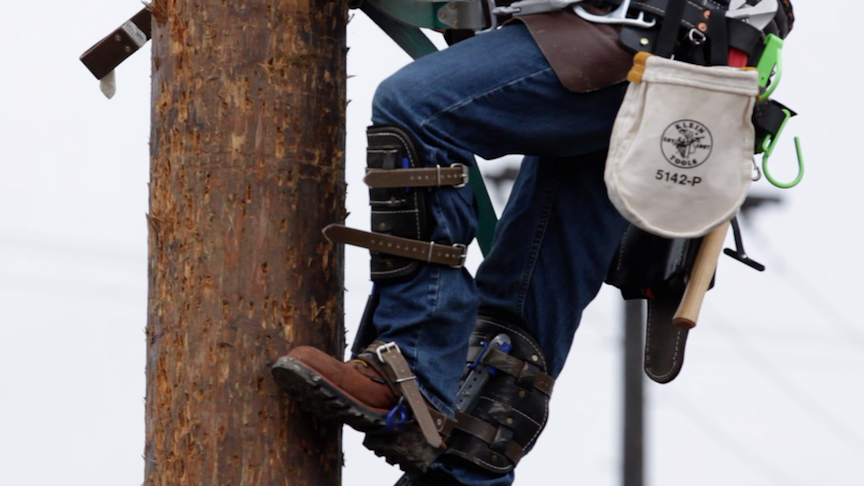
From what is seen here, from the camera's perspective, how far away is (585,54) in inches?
106

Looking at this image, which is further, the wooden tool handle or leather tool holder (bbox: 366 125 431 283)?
the wooden tool handle

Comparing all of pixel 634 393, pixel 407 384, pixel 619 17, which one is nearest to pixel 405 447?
pixel 407 384

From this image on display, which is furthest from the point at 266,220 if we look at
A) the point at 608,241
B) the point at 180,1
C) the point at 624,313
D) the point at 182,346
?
the point at 624,313

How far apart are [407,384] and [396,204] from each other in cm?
39

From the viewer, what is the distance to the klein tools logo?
265 cm

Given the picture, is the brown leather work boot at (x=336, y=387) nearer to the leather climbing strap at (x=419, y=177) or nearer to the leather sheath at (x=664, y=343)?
the leather climbing strap at (x=419, y=177)

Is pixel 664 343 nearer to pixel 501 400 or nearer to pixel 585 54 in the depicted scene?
pixel 501 400

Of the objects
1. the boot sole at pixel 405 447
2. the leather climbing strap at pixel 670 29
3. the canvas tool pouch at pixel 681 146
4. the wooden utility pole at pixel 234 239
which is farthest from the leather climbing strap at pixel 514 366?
the leather climbing strap at pixel 670 29

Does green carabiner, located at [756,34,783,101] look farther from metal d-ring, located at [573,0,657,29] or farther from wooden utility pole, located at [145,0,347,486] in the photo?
wooden utility pole, located at [145,0,347,486]

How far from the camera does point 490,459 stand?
10.4ft

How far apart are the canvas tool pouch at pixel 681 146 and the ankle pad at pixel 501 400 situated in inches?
28.1

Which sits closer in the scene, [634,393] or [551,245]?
[551,245]

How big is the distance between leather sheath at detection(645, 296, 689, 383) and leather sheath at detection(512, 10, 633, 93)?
93 centimetres

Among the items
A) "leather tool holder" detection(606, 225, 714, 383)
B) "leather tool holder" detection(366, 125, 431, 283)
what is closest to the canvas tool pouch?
"leather tool holder" detection(366, 125, 431, 283)
